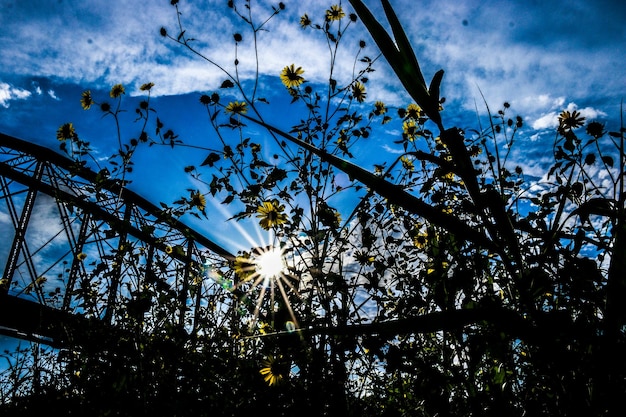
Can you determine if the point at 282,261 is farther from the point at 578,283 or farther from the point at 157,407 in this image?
the point at 578,283

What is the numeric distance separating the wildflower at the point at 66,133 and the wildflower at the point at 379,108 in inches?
108

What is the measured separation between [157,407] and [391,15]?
2.48m

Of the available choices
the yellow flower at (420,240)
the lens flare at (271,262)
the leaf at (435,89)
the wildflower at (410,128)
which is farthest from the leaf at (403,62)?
the wildflower at (410,128)

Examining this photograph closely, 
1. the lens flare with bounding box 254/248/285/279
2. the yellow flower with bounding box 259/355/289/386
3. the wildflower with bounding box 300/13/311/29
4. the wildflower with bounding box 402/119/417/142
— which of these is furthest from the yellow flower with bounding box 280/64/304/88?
the yellow flower with bounding box 259/355/289/386

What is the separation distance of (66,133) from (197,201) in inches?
55.6

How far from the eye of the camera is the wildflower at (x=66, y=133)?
3.15 m

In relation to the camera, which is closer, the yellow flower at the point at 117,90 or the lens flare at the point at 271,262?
the lens flare at the point at 271,262

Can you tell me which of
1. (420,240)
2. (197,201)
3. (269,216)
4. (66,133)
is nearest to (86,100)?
(66,133)

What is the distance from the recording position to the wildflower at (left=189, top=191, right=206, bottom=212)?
2.89 m

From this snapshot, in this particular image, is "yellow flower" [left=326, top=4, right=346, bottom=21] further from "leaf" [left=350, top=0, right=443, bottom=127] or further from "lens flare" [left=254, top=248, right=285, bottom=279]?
"leaf" [left=350, top=0, right=443, bottom=127]

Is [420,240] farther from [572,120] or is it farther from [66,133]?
[66,133]

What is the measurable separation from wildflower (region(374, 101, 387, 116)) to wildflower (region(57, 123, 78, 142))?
9.01 ft

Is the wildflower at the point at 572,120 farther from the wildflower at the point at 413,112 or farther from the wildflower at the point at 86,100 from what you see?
the wildflower at the point at 86,100

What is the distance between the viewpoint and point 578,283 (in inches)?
33.9
